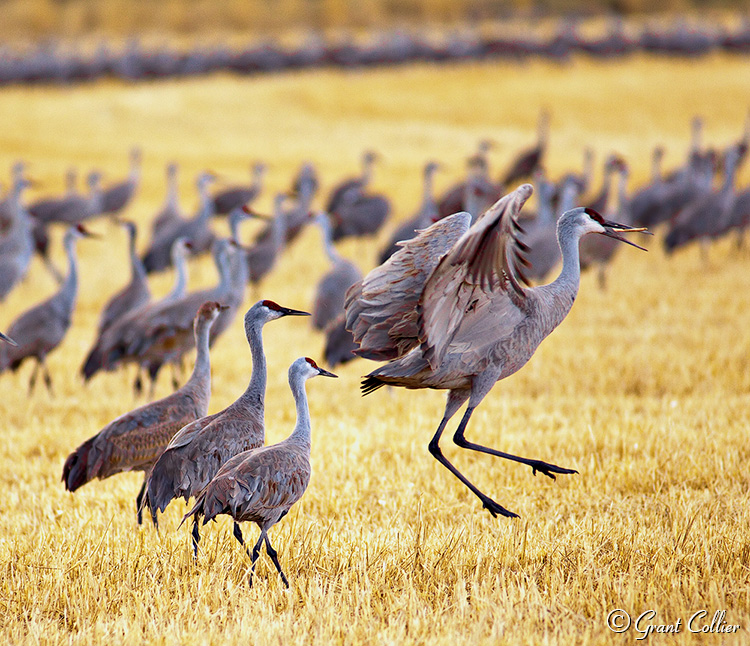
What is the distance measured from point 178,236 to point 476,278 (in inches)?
337

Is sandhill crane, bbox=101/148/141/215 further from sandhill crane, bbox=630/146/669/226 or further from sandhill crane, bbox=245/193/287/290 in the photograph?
sandhill crane, bbox=630/146/669/226

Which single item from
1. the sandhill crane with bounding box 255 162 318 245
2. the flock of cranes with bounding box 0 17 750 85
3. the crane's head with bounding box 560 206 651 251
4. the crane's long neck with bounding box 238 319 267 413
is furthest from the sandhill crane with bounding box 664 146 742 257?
the flock of cranes with bounding box 0 17 750 85

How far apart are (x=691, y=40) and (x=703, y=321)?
3328 centimetres

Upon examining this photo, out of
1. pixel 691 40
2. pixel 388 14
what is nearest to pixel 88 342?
pixel 691 40

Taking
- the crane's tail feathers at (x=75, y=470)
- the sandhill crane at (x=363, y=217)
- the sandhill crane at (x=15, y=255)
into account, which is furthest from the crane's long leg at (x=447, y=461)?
the sandhill crane at (x=363, y=217)

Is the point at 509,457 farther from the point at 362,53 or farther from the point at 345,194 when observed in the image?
the point at 362,53

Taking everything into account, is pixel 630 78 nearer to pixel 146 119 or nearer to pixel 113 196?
pixel 146 119

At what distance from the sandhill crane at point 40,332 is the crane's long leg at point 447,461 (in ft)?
12.3

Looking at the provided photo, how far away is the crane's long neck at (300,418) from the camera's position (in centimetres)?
402

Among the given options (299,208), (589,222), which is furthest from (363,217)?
(589,222)

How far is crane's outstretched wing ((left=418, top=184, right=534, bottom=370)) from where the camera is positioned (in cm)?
347

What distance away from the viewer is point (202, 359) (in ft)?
16.6

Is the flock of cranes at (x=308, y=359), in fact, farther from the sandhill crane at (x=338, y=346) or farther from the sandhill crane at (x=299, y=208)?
the sandhill crane at (x=299, y=208)

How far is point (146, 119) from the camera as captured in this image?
30047mm
